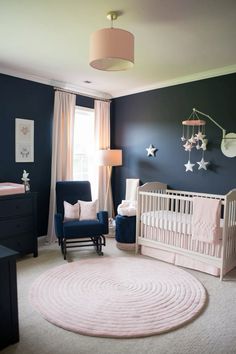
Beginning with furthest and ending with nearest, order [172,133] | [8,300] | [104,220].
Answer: [172,133]
[104,220]
[8,300]

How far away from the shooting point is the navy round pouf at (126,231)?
396 centimetres

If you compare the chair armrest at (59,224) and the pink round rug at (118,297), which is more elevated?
the chair armrest at (59,224)

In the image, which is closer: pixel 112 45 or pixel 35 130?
pixel 112 45

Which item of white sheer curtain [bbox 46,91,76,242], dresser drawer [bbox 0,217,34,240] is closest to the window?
white sheer curtain [bbox 46,91,76,242]

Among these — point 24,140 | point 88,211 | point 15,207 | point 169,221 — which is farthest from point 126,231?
point 24,140

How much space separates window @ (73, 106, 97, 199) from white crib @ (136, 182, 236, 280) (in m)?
1.34

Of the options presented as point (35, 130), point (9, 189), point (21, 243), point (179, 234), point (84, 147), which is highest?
point (35, 130)

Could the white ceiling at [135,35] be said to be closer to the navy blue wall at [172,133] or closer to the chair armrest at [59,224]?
the navy blue wall at [172,133]

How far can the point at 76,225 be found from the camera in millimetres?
3570

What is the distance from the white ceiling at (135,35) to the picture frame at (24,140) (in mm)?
673

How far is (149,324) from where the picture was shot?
7.07 ft

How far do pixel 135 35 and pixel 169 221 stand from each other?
85.3 inches

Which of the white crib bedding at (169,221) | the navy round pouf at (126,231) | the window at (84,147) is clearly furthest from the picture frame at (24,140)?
the white crib bedding at (169,221)

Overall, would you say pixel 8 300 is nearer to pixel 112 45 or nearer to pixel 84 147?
pixel 112 45
